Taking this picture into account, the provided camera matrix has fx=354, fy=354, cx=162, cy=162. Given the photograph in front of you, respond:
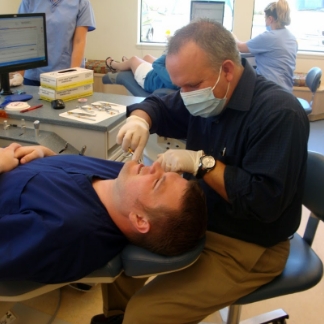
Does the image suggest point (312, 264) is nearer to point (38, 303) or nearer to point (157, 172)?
point (157, 172)

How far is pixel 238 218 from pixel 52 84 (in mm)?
1420

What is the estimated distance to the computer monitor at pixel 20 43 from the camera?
80.6 inches

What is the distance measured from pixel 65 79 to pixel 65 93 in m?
0.09

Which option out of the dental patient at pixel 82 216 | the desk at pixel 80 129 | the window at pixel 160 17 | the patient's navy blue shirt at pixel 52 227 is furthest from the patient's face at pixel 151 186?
the window at pixel 160 17

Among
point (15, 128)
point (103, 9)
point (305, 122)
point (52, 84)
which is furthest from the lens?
point (103, 9)

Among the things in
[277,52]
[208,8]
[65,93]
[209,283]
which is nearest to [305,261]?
[209,283]

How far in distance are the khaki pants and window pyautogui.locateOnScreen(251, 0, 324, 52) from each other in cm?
423

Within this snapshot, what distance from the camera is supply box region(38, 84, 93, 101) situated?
2127mm

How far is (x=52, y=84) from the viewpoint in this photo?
2.09 metres

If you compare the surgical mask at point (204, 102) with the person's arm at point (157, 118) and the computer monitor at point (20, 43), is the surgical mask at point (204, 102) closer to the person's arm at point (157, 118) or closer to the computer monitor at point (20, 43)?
the person's arm at point (157, 118)

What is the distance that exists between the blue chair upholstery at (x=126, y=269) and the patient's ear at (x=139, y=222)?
0.06m

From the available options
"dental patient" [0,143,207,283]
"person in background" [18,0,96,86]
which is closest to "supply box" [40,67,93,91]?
"person in background" [18,0,96,86]

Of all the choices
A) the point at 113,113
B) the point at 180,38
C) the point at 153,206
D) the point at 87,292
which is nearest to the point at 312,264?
the point at 153,206

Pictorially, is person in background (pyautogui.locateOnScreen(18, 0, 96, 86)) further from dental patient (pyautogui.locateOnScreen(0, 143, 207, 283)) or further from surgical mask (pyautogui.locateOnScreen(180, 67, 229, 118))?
surgical mask (pyautogui.locateOnScreen(180, 67, 229, 118))
